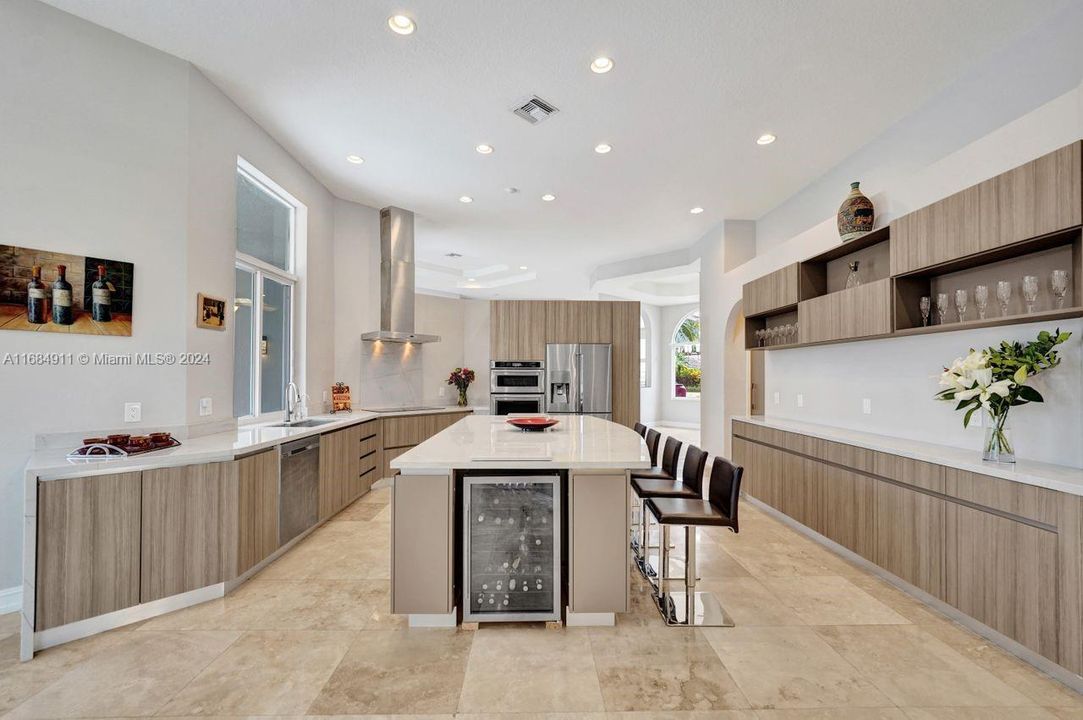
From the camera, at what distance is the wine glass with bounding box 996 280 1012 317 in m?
2.28

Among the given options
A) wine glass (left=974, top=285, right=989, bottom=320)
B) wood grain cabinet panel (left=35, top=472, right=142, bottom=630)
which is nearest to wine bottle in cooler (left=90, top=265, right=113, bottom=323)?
wood grain cabinet panel (left=35, top=472, right=142, bottom=630)

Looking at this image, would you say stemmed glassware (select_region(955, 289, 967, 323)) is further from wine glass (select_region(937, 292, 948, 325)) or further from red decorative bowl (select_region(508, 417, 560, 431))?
red decorative bowl (select_region(508, 417, 560, 431))

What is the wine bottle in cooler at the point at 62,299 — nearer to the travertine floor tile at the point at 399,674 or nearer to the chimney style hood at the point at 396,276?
the travertine floor tile at the point at 399,674

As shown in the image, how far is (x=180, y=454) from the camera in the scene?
7.95 feet

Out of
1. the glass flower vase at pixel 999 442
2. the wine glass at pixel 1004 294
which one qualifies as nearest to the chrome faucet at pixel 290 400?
the glass flower vase at pixel 999 442

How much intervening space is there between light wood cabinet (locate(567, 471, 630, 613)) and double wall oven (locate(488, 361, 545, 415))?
14.2 feet

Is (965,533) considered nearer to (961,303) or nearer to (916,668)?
(916,668)

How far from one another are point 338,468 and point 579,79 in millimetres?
3489

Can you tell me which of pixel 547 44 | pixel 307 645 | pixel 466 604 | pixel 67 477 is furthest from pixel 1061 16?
pixel 67 477

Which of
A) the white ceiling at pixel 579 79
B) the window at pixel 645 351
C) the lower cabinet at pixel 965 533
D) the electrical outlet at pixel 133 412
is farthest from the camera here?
the window at pixel 645 351

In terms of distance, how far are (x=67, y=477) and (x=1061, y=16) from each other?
5.33 metres

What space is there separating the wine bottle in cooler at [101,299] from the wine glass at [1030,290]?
15.3 feet

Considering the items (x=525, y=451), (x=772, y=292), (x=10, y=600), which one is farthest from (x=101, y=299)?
(x=772, y=292)

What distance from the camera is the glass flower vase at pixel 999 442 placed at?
2.20 metres
